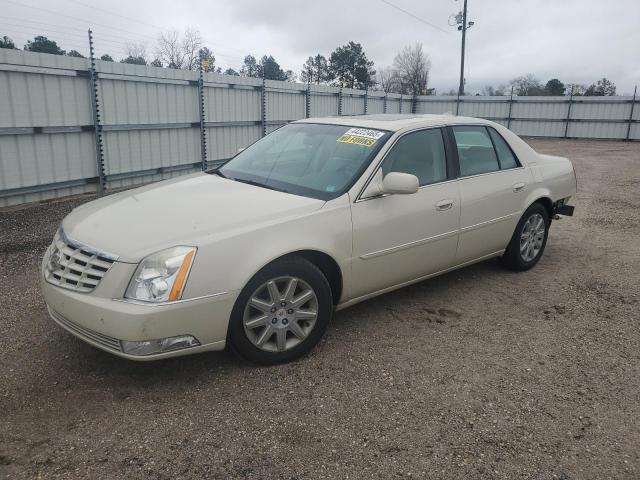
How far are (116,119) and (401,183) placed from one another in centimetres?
759

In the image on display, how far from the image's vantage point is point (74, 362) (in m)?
3.37

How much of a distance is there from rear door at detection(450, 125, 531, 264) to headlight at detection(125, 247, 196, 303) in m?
2.49

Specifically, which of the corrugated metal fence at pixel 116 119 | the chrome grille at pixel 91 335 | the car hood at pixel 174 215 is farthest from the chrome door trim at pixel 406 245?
the corrugated metal fence at pixel 116 119

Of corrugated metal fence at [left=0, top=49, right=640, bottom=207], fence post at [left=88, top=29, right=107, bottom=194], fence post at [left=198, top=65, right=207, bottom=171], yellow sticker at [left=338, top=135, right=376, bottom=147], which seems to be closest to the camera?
yellow sticker at [left=338, top=135, right=376, bottom=147]

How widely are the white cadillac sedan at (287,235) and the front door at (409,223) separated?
0.01 meters

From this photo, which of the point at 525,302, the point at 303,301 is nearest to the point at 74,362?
the point at 303,301

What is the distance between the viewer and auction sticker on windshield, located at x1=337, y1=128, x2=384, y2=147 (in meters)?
3.99

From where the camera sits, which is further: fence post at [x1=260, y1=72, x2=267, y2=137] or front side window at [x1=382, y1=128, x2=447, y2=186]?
fence post at [x1=260, y1=72, x2=267, y2=137]

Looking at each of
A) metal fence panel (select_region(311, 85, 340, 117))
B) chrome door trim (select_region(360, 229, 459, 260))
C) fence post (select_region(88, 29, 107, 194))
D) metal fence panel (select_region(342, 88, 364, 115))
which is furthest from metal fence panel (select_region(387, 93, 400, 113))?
chrome door trim (select_region(360, 229, 459, 260))

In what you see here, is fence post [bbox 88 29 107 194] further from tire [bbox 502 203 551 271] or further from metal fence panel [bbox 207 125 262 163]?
tire [bbox 502 203 551 271]

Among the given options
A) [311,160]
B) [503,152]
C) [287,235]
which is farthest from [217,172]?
[503,152]

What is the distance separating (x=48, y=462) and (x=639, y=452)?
2.91 metres

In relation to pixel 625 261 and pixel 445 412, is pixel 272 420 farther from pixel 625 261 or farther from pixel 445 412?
pixel 625 261

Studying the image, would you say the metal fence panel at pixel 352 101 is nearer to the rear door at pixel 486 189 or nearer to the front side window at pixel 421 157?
the rear door at pixel 486 189
